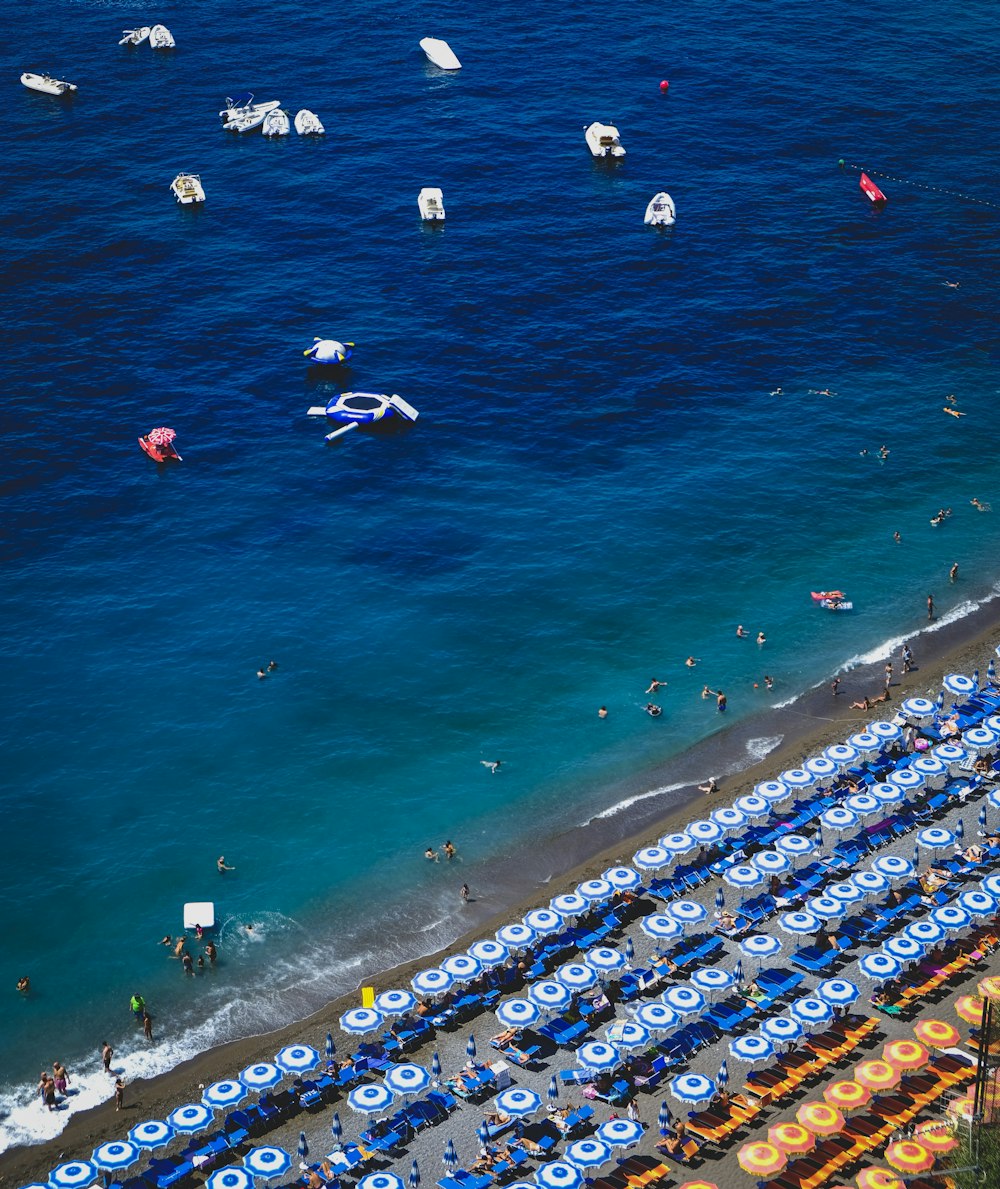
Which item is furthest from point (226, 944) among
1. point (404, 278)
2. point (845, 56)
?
point (845, 56)

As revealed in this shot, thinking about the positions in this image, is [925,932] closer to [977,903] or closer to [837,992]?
[977,903]

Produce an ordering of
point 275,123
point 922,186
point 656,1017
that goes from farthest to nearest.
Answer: point 275,123 < point 922,186 < point 656,1017

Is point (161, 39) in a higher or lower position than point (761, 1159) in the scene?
higher

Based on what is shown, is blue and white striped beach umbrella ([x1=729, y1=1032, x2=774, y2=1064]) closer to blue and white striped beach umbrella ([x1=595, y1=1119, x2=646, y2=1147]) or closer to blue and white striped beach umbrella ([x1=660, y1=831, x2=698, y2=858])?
blue and white striped beach umbrella ([x1=595, y1=1119, x2=646, y2=1147])

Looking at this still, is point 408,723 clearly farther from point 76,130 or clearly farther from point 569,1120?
point 76,130

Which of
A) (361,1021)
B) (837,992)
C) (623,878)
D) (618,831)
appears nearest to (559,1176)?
(361,1021)

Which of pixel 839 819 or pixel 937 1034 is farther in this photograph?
pixel 839 819
